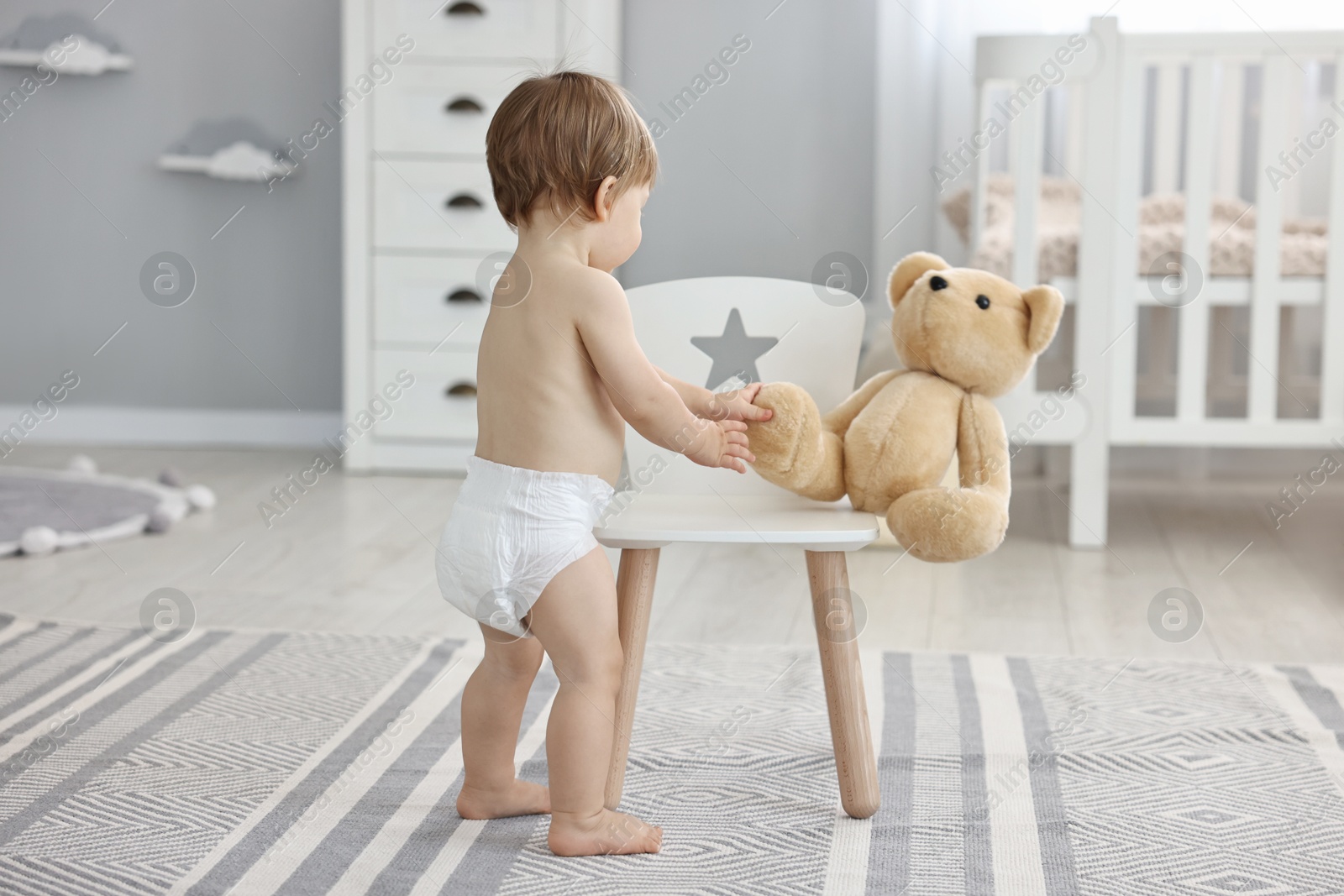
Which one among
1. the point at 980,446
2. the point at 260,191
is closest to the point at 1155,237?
the point at 980,446

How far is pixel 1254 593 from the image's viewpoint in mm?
1683

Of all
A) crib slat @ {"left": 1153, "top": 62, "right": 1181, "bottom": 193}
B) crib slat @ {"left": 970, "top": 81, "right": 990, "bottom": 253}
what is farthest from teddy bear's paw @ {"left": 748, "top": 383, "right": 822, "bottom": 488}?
crib slat @ {"left": 1153, "top": 62, "right": 1181, "bottom": 193}

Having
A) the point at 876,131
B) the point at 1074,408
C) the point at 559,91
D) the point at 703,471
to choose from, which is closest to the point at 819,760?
the point at 703,471

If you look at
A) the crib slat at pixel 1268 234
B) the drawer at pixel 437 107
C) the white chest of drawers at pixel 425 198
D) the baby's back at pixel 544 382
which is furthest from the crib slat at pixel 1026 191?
the baby's back at pixel 544 382

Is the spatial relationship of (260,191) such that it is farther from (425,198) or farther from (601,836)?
(601,836)

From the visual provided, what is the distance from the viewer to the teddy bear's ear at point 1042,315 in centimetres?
100

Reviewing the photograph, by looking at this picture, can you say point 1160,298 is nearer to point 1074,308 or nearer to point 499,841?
point 1074,308

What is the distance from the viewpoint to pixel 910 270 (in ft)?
3.53

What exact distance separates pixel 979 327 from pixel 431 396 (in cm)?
168

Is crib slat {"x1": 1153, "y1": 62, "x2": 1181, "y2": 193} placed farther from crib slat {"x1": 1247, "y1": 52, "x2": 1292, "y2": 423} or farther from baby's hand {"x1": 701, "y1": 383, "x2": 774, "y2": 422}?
baby's hand {"x1": 701, "y1": 383, "x2": 774, "y2": 422}

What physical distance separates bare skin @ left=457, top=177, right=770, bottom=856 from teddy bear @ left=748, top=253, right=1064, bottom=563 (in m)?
0.06

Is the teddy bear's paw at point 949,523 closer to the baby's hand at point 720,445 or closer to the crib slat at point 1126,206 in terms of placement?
the baby's hand at point 720,445

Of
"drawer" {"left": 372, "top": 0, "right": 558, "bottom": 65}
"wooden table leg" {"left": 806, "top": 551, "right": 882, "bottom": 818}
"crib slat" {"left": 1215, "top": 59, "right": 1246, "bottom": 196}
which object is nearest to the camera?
"wooden table leg" {"left": 806, "top": 551, "right": 882, "bottom": 818}

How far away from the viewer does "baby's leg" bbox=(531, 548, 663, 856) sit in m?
0.89
